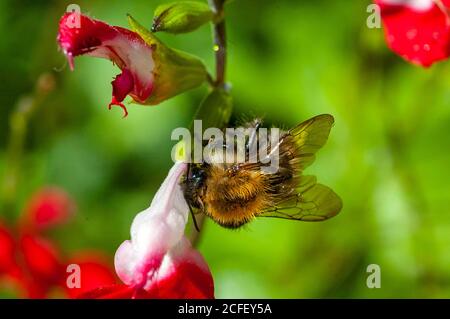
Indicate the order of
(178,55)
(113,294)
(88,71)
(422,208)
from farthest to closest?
(88,71)
(422,208)
(178,55)
(113,294)

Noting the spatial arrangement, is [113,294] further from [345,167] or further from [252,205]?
[345,167]

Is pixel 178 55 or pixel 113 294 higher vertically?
pixel 178 55

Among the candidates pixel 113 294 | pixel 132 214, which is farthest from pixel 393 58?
pixel 113 294

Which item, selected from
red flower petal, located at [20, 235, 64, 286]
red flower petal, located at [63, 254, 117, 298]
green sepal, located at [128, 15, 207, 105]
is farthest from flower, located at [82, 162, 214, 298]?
red flower petal, located at [20, 235, 64, 286]

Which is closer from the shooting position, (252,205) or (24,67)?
(252,205)

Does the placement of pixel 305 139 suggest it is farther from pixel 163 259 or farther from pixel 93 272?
pixel 93 272

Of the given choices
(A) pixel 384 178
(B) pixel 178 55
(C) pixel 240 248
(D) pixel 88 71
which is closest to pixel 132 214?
(C) pixel 240 248
